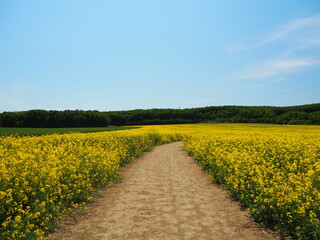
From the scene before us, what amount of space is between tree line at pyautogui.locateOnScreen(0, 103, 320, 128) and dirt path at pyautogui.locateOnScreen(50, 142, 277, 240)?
58.8 metres

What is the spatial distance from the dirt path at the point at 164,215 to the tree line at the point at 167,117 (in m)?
58.8

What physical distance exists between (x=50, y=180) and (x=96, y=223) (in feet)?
5.51

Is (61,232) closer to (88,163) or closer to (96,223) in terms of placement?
(96,223)

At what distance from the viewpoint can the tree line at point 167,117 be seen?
61.7 m

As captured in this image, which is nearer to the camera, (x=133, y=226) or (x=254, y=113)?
(x=133, y=226)

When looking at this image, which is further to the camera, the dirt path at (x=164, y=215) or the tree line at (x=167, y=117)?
the tree line at (x=167, y=117)

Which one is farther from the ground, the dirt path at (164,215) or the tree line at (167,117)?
the tree line at (167,117)

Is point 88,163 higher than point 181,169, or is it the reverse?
point 88,163

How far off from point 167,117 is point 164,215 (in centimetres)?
7693

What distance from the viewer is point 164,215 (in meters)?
6.23

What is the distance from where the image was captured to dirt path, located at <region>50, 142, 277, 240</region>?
5211mm

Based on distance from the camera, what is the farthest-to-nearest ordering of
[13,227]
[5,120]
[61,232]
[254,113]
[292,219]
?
1. [254,113]
2. [5,120]
3. [61,232]
4. [292,219]
5. [13,227]

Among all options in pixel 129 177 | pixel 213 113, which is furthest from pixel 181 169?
pixel 213 113

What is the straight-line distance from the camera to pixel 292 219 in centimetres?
490
